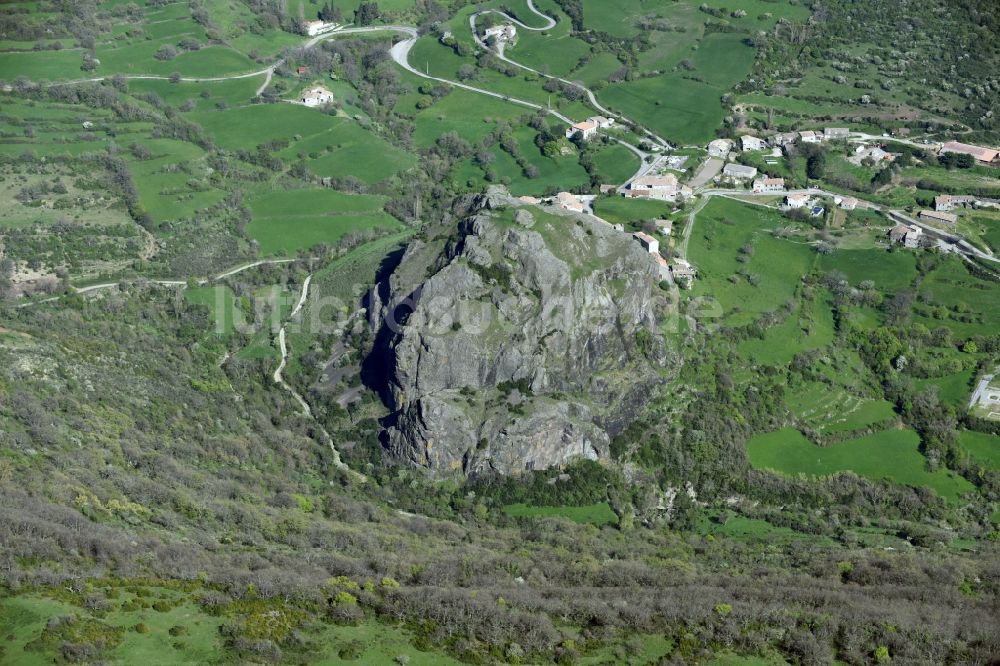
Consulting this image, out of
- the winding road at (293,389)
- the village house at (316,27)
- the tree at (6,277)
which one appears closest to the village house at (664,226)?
the winding road at (293,389)

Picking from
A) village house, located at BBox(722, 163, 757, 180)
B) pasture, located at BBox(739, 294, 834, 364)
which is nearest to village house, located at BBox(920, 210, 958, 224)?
village house, located at BBox(722, 163, 757, 180)

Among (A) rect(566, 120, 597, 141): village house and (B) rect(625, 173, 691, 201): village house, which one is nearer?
(B) rect(625, 173, 691, 201): village house

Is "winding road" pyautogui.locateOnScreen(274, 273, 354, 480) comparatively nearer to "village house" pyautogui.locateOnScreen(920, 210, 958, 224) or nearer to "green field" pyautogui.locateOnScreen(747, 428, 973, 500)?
"green field" pyautogui.locateOnScreen(747, 428, 973, 500)

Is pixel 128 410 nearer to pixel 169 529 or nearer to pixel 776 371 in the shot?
pixel 169 529

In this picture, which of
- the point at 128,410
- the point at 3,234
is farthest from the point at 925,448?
the point at 3,234

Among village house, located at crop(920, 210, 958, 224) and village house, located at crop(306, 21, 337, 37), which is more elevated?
village house, located at crop(306, 21, 337, 37)

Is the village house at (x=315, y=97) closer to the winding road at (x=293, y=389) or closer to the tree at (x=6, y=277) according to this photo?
the winding road at (x=293, y=389)

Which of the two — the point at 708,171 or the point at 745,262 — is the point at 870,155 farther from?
the point at 745,262
